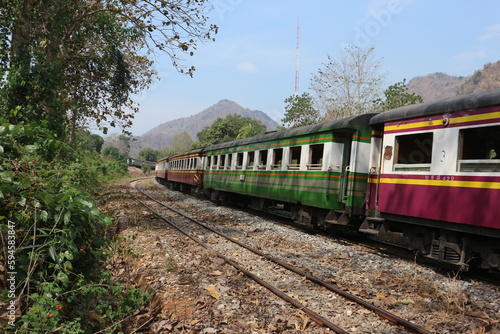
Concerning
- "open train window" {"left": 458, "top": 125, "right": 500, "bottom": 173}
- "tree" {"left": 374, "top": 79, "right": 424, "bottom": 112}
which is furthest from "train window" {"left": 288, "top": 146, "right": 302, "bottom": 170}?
"tree" {"left": 374, "top": 79, "right": 424, "bottom": 112}

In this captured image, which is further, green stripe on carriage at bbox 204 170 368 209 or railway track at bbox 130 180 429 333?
green stripe on carriage at bbox 204 170 368 209

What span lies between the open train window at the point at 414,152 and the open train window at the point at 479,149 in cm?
73

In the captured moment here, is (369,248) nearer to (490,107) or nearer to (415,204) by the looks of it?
(415,204)

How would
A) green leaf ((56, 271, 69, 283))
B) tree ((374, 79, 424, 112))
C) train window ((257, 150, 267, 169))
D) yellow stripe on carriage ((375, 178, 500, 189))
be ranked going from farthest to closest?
tree ((374, 79, 424, 112)), train window ((257, 150, 267, 169)), yellow stripe on carriage ((375, 178, 500, 189)), green leaf ((56, 271, 69, 283))

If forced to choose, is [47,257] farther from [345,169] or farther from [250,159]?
[250,159]

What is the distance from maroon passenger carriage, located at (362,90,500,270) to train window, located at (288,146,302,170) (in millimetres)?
3415

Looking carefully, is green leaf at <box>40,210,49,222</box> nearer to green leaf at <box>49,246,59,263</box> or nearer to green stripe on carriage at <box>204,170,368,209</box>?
green leaf at <box>49,246,59,263</box>

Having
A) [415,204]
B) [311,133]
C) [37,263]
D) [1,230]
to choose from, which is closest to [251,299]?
[37,263]

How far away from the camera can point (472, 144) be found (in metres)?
6.26

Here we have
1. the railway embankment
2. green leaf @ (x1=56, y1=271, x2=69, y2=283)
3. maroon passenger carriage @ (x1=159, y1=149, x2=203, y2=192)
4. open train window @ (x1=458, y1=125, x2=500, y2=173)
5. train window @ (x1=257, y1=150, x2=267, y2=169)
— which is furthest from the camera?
maroon passenger carriage @ (x1=159, y1=149, x2=203, y2=192)

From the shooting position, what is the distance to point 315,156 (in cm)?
1061

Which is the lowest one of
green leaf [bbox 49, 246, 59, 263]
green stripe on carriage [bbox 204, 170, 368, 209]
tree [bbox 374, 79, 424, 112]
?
green leaf [bbox 49, 246, 59, 263]

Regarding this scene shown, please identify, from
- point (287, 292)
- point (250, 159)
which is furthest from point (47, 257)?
point (250, 159)

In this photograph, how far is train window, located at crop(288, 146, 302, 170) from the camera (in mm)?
11344
